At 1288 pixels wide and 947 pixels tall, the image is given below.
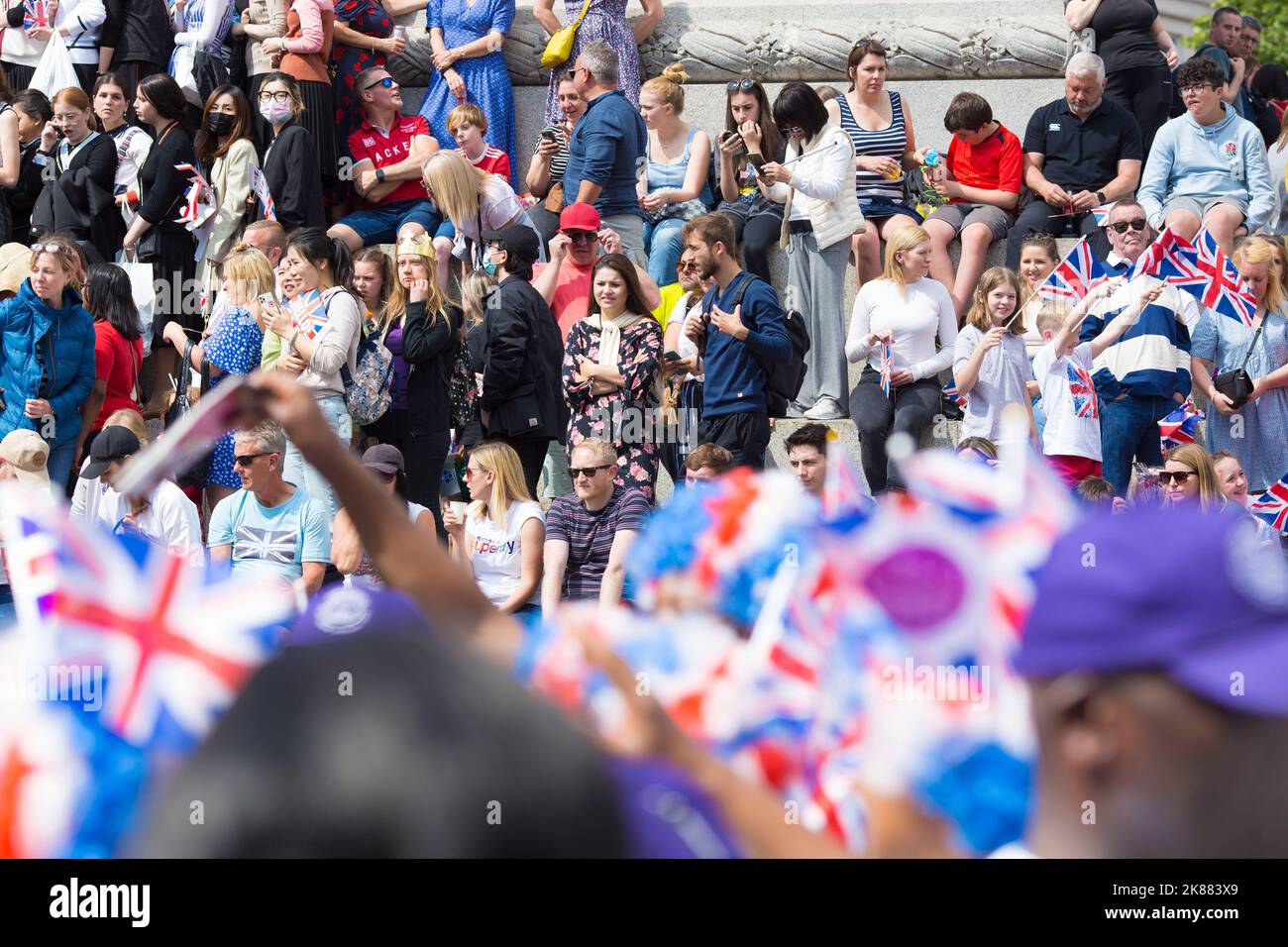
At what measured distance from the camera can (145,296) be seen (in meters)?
8.40

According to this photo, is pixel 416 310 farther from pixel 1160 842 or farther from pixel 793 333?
pixel 1160 842

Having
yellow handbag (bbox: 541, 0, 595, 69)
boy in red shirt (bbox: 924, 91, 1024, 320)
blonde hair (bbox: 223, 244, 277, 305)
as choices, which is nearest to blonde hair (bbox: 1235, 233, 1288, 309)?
boy in red shirt (bbox: 924, 91, 1024, 320)

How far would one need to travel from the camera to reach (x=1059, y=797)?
1370 millimetres

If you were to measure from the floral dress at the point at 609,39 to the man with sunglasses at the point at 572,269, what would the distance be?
5.78 ft

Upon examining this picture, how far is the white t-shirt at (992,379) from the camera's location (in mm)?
7074

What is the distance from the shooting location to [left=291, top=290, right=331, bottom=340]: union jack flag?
6.89 meters

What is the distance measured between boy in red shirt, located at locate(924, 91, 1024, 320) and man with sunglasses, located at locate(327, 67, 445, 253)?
7.95 ft

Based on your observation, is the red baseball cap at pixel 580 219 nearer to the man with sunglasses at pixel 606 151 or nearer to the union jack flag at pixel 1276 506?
the man with sunglasses at pixel 606 151

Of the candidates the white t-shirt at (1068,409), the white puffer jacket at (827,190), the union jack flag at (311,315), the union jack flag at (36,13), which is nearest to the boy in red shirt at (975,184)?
the white puffer jacket at (827,190)

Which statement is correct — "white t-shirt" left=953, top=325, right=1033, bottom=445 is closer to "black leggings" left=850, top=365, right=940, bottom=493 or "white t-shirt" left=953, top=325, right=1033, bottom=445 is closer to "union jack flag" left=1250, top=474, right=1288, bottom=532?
"black leggings" left=850, top=365, right=940, bottom=493

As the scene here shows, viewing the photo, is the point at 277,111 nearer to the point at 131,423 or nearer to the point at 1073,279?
the point at 131,423

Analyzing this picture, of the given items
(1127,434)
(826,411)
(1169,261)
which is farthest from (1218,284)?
(826,411)
